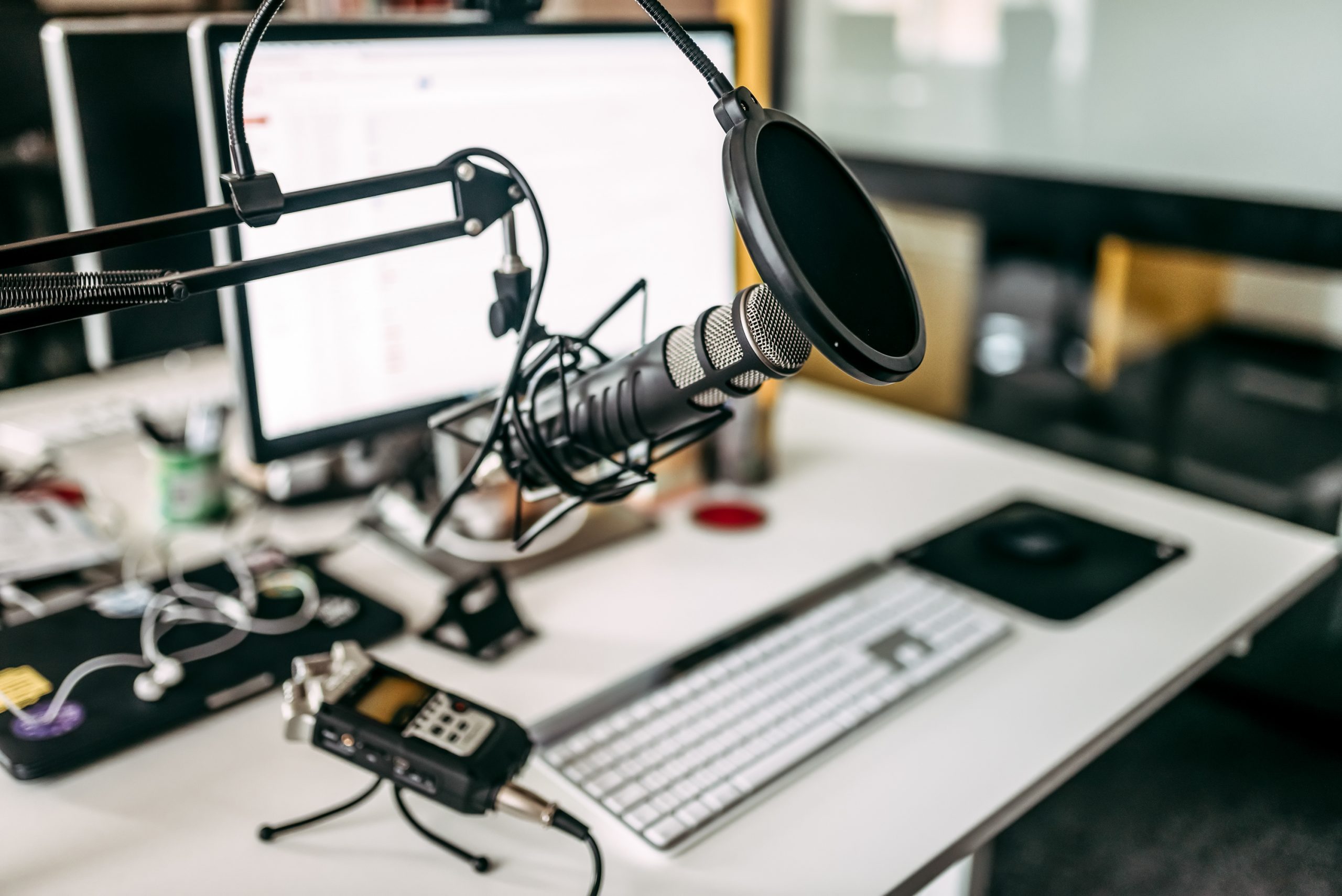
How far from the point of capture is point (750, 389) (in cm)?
59

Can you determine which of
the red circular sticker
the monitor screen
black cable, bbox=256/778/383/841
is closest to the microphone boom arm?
black cable, bbox=256/778/383/841

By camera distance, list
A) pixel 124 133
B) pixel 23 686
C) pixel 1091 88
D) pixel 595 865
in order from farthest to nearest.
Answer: pixel 1091 88 → pixel 124 133 → pixel 23 686 → pixel 595 865

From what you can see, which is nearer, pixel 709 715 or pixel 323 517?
pixel 709 715

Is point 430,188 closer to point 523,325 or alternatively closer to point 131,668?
point 523,325

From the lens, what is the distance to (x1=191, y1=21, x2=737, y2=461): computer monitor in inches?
32.7

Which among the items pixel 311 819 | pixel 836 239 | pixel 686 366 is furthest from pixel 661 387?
pixel 311 819

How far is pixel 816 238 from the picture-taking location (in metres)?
0.52

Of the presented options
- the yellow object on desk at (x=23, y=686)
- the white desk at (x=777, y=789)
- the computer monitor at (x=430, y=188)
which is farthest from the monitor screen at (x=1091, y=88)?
the yellow object on desk at (x=23, y=686)

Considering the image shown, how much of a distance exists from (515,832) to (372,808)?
0.33ft

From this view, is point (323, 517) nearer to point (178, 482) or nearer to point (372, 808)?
point (178, 482)

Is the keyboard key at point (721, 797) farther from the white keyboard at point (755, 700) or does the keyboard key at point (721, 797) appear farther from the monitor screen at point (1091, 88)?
the monitor screen at point (1091, 88)

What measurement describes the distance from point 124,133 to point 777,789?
2.74 feet

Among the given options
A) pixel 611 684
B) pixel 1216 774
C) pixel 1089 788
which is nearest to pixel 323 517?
pixel 611 684

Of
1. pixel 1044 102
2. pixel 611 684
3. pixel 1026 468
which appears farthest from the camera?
pixel 1044 102
